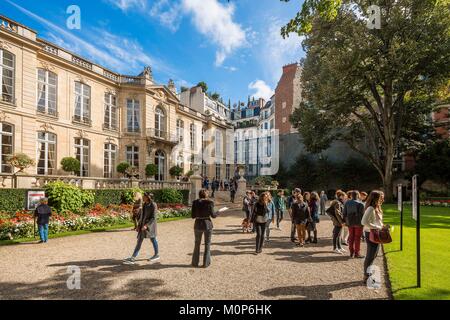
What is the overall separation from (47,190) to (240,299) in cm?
1232

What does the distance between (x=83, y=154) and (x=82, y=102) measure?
4.33 meters

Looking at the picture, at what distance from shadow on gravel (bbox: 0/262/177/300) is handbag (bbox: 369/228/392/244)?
13.2ft

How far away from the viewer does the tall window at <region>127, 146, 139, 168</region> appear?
26.7 m

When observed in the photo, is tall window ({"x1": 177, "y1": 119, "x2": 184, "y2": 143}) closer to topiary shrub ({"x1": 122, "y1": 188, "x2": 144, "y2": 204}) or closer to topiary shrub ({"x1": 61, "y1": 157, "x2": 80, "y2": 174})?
topiary shrub ({"x1": 61, "y1": 157, "x2": 80, "y2": 174})

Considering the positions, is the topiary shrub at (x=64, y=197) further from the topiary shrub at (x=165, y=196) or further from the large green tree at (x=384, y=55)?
the large green tree at (x=384, y=55)

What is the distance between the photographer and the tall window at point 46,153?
1981cm

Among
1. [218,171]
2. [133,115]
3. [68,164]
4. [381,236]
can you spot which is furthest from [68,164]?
[218,171]

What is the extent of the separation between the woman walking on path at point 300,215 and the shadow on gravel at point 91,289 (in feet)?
16.9

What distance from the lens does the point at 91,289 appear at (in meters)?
5.34

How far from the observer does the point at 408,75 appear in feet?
67.6

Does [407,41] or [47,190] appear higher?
[407,41]

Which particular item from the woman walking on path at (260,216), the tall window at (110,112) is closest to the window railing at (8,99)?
the tall window at (110,112)

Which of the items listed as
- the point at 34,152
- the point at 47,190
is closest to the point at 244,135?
the point at 34,152

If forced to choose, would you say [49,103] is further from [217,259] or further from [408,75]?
[408,75]
